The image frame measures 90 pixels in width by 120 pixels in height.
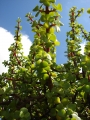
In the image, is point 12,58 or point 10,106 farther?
point 12,58

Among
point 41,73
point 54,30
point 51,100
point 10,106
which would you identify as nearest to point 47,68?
point 41,73

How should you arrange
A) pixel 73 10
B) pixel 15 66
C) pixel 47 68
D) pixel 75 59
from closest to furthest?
pixel 47 68, pixel 75 59, pixel 15 66, pixel 73 10

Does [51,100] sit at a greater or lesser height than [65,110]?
greater

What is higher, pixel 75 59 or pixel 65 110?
pixel 75 59

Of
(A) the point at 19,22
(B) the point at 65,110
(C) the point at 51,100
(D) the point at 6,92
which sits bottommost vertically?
(B) the point at 65,110

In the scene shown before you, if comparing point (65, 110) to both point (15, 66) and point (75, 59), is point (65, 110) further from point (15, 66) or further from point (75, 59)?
point (15, 66)

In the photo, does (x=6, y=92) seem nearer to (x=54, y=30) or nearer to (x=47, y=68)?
(x=47, y=68)

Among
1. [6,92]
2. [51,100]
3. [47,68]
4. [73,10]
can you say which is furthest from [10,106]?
[73,10]

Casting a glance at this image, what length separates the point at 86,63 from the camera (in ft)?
6.89

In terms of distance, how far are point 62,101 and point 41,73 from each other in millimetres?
346

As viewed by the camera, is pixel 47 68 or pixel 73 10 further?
pixel 73 10

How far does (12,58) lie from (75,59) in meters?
1.45

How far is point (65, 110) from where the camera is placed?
6.13 ft

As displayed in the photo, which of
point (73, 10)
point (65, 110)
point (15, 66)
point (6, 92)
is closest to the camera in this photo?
point (65, 110)
